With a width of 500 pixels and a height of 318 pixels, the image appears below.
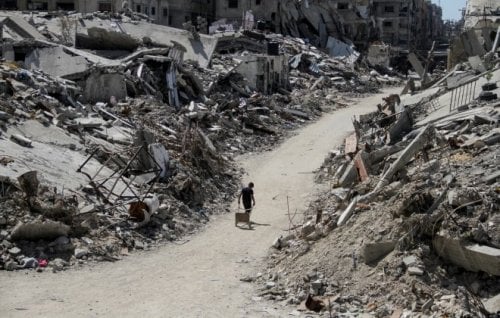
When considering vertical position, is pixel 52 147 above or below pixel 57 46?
below

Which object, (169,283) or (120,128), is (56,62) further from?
(169,283)

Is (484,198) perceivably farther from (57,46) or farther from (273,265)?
(57,46)

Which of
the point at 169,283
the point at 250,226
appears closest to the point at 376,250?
the point at 169,283

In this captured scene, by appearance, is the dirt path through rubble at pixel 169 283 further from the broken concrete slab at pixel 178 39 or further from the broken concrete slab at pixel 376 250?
the broken concrete slab at pixel 178 39

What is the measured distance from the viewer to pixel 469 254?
8.76m

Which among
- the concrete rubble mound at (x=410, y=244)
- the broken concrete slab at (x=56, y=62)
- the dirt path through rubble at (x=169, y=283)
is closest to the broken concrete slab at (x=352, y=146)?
the dirt path through rubble at (x=169, y=283)

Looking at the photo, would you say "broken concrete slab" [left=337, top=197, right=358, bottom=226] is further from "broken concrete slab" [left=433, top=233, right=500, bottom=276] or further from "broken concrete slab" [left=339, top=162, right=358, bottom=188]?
"broken concrete slab" [left=339, top=162, right=358, bottom=188]

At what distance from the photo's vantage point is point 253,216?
15.1 meters

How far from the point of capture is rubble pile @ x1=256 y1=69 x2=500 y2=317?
8.69 meters

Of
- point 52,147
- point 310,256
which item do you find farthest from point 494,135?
point 52,147

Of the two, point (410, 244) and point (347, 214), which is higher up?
point (410, 244)

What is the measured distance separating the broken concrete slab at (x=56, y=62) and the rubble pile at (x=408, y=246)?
1165 cm

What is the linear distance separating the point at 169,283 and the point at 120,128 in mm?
8394

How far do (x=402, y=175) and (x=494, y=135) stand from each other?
1.93 meters
